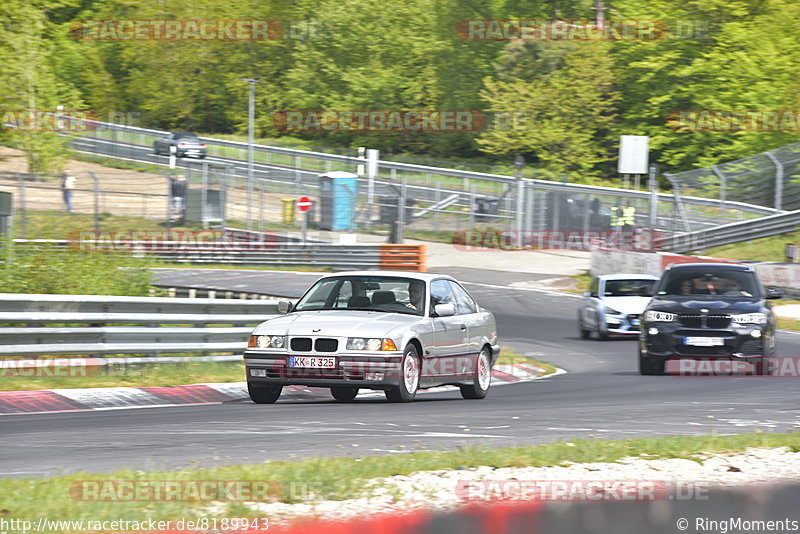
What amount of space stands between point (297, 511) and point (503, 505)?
3.64 ft

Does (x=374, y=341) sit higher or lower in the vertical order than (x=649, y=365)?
higher

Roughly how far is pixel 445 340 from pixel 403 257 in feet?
74.7

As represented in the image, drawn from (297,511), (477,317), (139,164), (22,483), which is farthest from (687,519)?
(139,164)

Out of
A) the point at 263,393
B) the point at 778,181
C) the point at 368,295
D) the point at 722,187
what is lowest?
the point at 263,393

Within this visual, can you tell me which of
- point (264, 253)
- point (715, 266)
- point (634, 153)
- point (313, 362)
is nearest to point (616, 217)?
point (634, 153)

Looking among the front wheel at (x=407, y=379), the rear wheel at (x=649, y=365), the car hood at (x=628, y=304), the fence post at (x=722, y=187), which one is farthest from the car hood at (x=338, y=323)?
the fence post at (x=722, y=187)

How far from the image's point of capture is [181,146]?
61.5 m

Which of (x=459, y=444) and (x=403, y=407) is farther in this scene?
(x=403, y=407)

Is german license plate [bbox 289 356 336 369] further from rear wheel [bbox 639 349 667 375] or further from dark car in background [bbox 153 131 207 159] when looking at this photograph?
dark car in background [bbox 153 131 207 159]

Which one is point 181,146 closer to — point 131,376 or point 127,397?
point 131,376

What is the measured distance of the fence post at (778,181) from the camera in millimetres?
37719

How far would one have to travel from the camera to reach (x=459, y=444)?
848 centimetres

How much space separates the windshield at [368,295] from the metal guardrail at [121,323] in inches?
94.0

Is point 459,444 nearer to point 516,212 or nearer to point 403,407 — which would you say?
point 403,407
